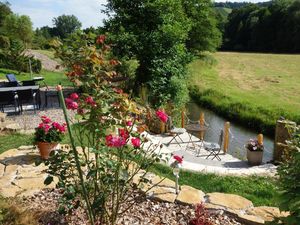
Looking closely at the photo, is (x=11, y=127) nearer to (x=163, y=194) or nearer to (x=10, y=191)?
(x=10, y=191)

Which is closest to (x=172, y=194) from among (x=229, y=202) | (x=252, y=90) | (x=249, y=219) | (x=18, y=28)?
(x=229, y=202)

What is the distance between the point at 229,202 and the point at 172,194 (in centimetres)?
66

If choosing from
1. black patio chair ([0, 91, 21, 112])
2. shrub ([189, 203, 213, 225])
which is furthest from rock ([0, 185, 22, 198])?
black patio chair ([0, 91, 21, 112])

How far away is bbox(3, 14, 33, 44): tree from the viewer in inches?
1185

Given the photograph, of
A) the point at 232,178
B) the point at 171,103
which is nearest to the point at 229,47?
the point at 171,103

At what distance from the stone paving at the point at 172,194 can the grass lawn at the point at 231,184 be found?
3.43 feet

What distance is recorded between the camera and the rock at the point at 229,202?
3.61m

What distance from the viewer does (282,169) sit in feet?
8.91

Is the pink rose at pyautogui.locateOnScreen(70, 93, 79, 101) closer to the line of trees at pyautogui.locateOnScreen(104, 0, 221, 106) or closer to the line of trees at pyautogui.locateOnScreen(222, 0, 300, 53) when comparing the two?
the line of trees at pyautogui.locateOnScreen(104, 0, 221, 106)

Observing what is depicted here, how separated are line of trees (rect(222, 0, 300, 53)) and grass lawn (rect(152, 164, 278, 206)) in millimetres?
51480

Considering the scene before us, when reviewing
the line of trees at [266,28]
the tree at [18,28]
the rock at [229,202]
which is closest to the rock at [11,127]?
the rock at [229,202]

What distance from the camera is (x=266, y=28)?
56.3m

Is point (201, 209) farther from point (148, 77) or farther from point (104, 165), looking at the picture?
point (148, 77)

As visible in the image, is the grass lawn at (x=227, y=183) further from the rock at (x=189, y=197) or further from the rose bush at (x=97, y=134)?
the rose bush at (x=97, y=134)
